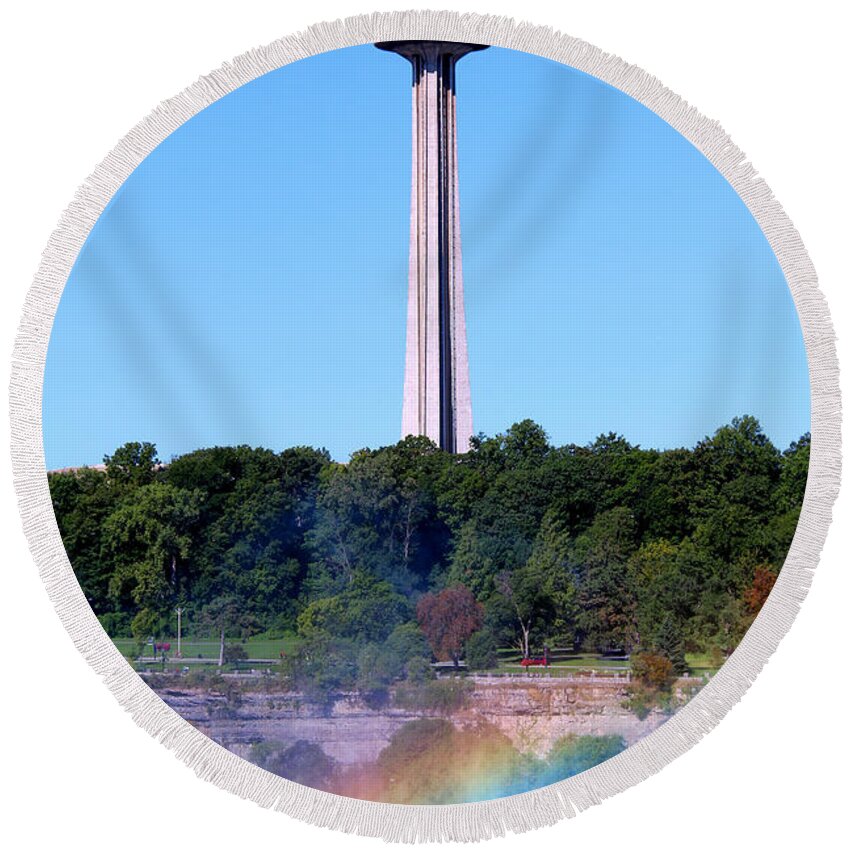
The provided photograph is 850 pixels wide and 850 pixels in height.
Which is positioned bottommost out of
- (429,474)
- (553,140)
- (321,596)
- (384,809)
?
(384,809)

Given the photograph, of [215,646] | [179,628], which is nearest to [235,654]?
[215,646]

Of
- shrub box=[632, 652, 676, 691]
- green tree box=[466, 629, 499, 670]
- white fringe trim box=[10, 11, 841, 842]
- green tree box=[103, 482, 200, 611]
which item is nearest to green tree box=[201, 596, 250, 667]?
green tree box=[103, 482, 200, 611]

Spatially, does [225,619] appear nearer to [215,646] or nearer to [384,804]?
[215,646]

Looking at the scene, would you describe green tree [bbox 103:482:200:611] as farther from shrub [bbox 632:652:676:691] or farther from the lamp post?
shrub [bbox 632:652:676:691]

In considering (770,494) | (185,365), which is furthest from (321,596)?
(770,494)

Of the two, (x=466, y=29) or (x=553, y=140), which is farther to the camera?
(x=553, y=140)

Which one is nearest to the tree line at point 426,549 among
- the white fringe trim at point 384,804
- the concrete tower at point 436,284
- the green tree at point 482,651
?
the green tree at point 482,651

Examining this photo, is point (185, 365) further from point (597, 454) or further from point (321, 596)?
point (597, 454)
